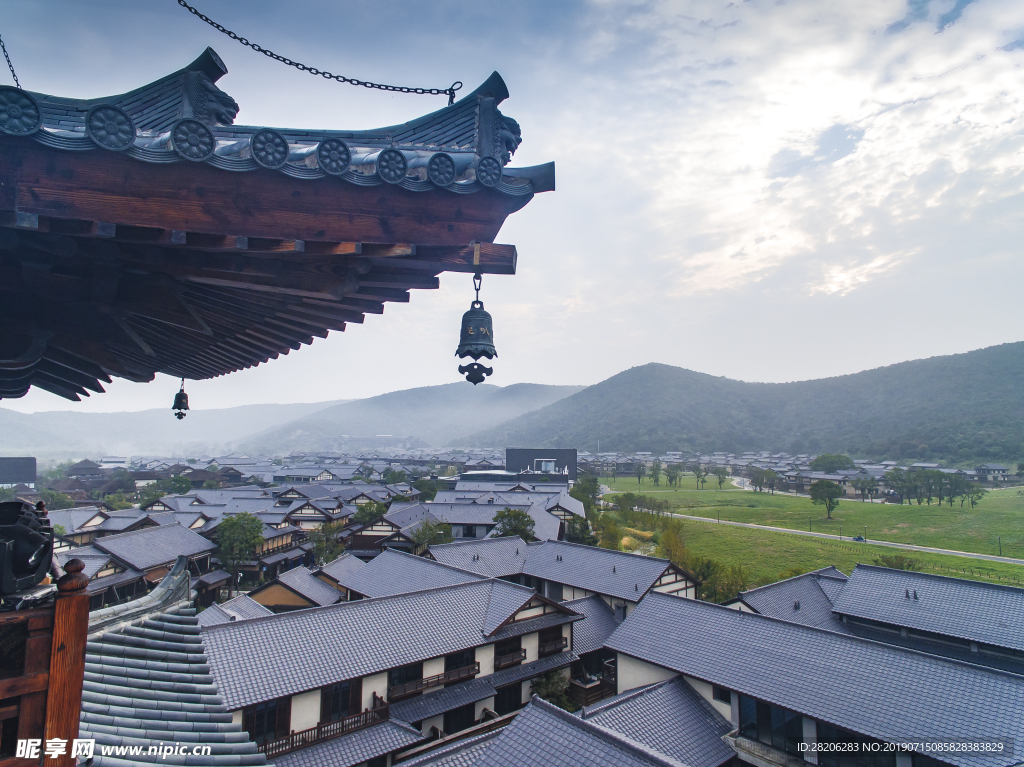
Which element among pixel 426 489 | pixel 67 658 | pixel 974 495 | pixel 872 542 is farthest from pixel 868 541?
pixel 67 658

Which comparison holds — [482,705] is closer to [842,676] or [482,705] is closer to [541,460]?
[842,676]

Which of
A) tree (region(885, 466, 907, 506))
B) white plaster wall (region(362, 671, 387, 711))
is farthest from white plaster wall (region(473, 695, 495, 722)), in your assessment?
A: tree (region(885, 466, 907, 506))

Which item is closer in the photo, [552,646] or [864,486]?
[552,646]

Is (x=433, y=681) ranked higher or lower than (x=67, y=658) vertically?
lower

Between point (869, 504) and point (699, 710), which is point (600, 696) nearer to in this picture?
point (699, 710)

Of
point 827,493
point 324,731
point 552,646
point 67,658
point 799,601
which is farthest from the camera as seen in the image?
point 827,493

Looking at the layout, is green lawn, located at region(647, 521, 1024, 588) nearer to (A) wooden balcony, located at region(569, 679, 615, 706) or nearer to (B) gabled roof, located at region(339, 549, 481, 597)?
(A) wooden balcony, located at region(569, 679, 615, 706)

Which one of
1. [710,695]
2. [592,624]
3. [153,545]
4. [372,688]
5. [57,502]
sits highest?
[153,545]

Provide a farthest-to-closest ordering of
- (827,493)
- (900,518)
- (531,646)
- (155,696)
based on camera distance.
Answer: (827,493), (900,518), (531,646), (155,696)
